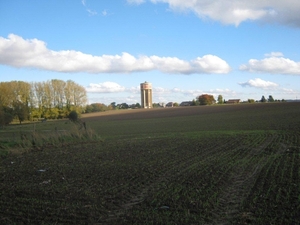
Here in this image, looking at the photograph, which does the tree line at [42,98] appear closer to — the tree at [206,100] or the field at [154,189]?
the tree at [206,100]

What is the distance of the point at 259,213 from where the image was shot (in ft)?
22.9

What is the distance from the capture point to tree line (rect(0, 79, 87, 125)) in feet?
252

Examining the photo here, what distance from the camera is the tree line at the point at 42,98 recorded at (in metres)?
76.9

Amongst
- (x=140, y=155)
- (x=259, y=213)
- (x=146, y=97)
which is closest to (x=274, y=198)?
(x=259, y=213)

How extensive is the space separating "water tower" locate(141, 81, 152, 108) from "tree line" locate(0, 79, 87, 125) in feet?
223

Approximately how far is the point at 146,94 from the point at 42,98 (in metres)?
82.6

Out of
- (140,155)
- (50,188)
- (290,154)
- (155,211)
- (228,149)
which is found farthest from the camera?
(228,149)

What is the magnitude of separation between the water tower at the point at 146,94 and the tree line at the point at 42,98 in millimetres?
68101

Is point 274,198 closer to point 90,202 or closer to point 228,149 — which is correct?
point 90,202

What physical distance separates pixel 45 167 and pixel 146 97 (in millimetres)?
151615

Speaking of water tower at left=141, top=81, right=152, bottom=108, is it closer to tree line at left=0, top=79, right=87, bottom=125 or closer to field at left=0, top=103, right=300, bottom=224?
tree line at left=0, top=79, right=87, bottom=125

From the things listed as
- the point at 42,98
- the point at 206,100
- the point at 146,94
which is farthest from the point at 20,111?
the point at 146,94

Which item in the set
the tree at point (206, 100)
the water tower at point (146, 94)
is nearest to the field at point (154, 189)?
the tree at point (206, 100)

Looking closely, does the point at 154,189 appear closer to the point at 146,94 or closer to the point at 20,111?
the point at 20,111
